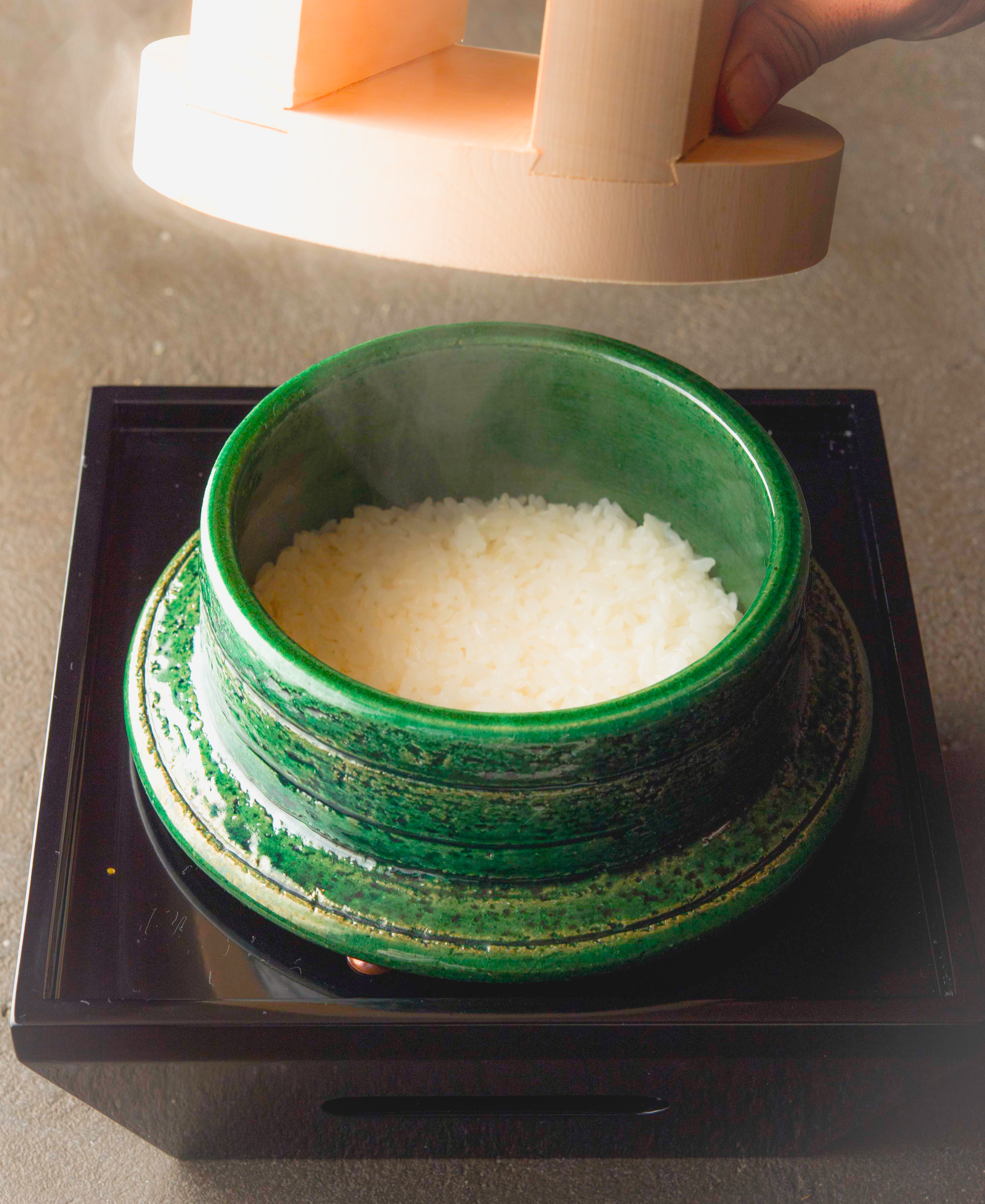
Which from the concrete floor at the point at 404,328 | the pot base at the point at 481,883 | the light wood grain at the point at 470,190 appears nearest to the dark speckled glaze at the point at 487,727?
the pot base at the point at 481,883

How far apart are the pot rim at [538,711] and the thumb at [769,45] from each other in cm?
34

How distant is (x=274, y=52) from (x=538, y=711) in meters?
0.58

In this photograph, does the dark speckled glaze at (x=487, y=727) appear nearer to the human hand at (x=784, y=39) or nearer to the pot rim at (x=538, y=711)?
the pot rim at (x=538, y=711)

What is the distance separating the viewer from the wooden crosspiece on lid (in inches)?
30.9

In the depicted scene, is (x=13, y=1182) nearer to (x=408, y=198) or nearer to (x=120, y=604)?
(x=120, y=604)

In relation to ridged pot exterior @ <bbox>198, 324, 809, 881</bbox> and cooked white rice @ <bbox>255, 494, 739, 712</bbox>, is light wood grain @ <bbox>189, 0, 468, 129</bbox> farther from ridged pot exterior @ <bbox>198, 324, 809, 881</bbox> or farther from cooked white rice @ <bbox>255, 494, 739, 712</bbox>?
cooked white rice @ <bbox>255, 494, 739, 712</bbox>

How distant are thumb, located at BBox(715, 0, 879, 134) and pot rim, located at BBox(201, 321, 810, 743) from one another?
0.34 metres

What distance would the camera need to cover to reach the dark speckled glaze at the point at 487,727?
95cm

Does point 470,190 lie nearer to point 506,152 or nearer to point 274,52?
point 506,152

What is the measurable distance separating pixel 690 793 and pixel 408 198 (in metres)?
0.52

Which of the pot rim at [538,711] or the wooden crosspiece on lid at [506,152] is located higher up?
the wooden crosspiece on lid at [506,152]

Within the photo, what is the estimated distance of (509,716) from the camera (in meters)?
0.92

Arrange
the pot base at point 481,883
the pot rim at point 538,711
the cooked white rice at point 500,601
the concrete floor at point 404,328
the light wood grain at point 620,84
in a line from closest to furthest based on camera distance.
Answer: the light wood grain at point 620,84, the pot rim at point 538,711, the pot base at point 481,883, the cooked white rice at point 500,601, the concrete floor at point 404,328

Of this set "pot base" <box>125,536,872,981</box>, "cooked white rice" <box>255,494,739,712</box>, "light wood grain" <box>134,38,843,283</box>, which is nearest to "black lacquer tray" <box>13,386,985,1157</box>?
"pot base" <box>125,536,872,981</box>
